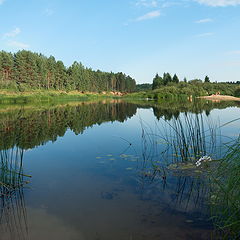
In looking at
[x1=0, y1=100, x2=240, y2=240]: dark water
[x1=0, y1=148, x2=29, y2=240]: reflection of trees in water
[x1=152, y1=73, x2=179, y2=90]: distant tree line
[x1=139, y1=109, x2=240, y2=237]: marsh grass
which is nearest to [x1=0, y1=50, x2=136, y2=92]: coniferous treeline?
[x1=152, y1=73, x2=179, y2=90]: distant tree line

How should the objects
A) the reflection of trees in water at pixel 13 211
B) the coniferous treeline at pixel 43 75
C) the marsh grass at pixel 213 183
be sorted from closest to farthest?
1. the marsh grass at pixel 213 183
2. the reflection of trees in water at pixel 13 211
3. the coniferous treeline at pixel 43 75

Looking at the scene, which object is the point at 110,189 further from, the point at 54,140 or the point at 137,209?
the point at 54,140

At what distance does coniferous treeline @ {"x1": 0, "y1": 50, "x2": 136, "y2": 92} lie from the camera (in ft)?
181

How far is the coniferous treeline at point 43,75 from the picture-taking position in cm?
5516

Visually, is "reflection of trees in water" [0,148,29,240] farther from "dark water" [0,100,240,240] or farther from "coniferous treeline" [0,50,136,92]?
"coniferous treeline" [0,50,136,92]

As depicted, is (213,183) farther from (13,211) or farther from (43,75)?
(43,75)

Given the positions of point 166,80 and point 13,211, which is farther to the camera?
point 166,80

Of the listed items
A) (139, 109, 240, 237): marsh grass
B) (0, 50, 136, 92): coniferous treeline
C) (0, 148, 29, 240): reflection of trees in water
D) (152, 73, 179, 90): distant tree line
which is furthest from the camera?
(152, 73, 179, 90): distant tree line

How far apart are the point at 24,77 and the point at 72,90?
881 inches

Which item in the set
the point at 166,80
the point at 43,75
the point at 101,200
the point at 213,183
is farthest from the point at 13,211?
the point at 166,80

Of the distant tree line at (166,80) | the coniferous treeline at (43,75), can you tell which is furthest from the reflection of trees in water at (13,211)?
the distant tree line at (166,80)

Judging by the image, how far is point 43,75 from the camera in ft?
203

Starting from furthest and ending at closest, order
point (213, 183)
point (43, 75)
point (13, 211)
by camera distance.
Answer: point (43, 75) < point (213, 183) < point (13, 211)

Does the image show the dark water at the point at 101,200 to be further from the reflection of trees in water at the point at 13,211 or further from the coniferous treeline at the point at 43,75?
the coniferous treeline at the point at 43,75
